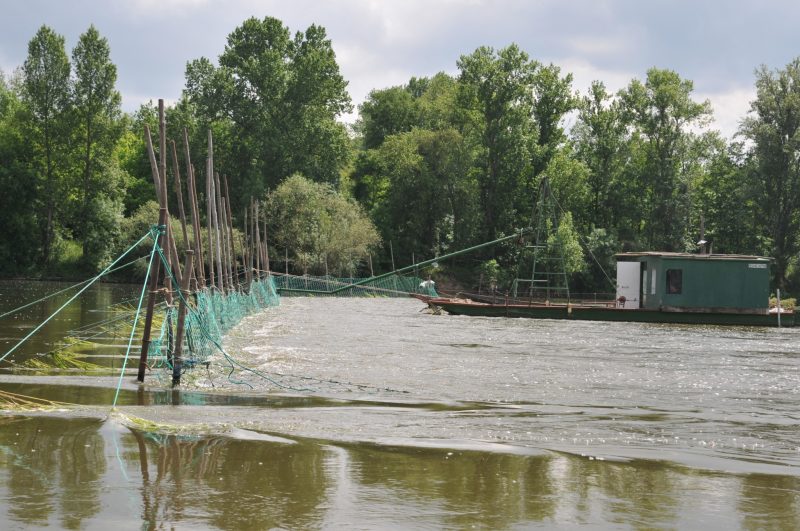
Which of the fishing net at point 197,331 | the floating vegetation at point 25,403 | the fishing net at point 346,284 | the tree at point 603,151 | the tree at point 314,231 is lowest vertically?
the floating vegetation at point 25,403

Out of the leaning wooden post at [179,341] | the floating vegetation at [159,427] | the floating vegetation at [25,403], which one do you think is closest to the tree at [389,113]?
the leaning wooden post at [179,341]

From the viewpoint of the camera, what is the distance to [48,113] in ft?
215

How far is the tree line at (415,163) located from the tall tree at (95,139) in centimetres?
11

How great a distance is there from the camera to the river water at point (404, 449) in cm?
755

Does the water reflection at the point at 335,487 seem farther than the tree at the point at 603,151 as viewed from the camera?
No

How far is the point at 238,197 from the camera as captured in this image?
239 feet

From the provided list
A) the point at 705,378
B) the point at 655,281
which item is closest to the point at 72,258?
the point at 655,281

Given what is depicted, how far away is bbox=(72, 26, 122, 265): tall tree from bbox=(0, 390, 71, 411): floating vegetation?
5451 cm

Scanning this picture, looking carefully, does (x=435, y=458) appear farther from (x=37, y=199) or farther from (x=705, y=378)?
(x=37, y=199)

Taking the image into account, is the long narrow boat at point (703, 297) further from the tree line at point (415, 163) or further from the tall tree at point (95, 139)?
the tall tree at point (95, 139)

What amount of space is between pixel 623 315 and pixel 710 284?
3.80 m

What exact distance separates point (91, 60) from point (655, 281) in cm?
4372

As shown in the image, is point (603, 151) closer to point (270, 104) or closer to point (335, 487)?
point (270, 104)

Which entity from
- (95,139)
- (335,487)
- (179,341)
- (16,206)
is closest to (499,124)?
(95,139)
